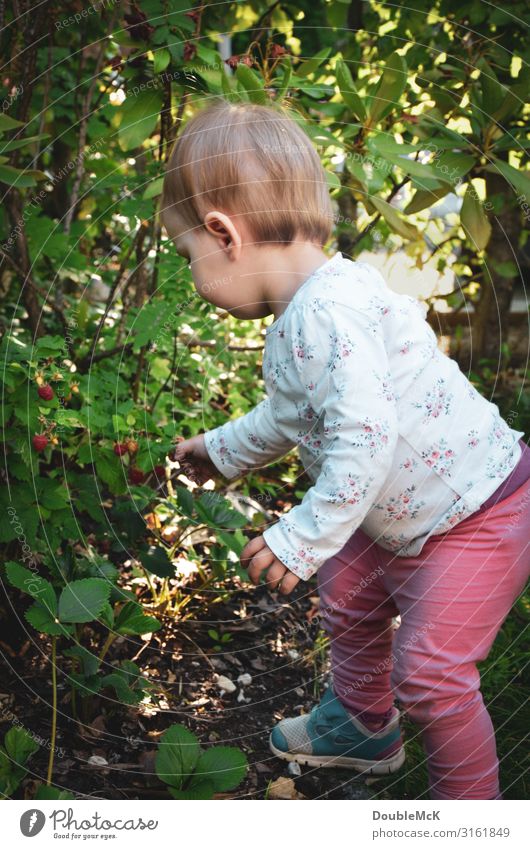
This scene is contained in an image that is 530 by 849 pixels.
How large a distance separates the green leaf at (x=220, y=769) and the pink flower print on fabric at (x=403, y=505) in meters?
0.48

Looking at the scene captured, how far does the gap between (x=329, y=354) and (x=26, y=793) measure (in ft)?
3.09

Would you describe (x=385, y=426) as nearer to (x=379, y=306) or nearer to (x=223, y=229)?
(x=379, y=306)

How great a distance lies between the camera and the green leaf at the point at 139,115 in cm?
179

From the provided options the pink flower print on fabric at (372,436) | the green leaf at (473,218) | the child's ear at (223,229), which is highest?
the green leaf at (473,218)

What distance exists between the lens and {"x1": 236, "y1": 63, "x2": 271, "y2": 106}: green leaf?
1.59 m

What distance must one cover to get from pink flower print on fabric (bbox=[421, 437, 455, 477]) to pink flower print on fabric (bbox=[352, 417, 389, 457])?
→ 0.53ft

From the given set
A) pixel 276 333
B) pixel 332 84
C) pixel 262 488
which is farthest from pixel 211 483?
pixel 332 84

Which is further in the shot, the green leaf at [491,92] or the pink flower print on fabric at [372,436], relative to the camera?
the green leaf at [491,92]

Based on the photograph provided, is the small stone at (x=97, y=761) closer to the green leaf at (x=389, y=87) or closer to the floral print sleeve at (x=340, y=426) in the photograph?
the floral print sleeve at (x=340, y=426)

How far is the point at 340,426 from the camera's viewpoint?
128cm

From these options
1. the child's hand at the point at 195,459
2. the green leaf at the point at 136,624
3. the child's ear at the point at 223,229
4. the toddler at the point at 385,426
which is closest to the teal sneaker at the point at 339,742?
the toddler at the point at 385,426

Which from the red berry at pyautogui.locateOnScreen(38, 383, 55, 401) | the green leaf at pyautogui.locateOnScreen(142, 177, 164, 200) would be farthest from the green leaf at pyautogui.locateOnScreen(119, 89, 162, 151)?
the red berry at pyautogui.locateOnScreen(38, 383, 55, 401)

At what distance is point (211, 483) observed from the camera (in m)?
2.48

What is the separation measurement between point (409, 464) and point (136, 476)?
2.43ft
